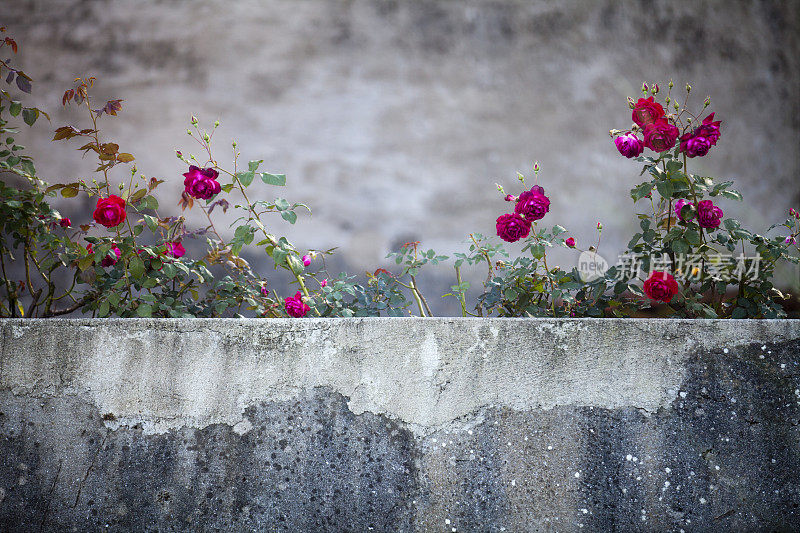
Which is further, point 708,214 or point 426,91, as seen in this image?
point 426,91

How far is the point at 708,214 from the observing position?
4.34 ft

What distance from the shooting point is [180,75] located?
2.46m

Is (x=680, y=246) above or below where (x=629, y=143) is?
below

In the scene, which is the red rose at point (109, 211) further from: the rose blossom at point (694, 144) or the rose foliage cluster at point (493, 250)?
the rose blossom at point (694, 144)

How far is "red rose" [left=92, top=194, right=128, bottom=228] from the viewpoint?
132 cm

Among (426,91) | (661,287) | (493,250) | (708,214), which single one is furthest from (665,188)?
(426,91)

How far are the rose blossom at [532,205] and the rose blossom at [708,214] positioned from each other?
354 millimetres

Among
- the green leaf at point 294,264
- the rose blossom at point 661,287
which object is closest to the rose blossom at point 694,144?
the rose blossom at point 661,287

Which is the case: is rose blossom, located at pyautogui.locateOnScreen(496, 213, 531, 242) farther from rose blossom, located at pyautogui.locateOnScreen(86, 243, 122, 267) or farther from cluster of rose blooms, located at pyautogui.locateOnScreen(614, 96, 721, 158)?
rose blossom, located at pyautogui.locateOnScreen(86, 243, 122, 267)

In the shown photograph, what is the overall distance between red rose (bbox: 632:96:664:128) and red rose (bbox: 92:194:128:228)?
126cm

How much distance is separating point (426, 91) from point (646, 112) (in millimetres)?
1316

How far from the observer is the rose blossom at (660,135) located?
4.27 feet

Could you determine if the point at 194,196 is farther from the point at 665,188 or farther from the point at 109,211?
the point at 665,188

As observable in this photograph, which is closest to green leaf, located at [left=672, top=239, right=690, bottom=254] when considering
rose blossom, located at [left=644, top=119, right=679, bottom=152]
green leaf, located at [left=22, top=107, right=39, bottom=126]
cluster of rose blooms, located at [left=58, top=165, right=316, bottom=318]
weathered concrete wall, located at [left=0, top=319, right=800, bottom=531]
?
rose blossom, located at [left=644, top=119, right=679, bottom=152]
